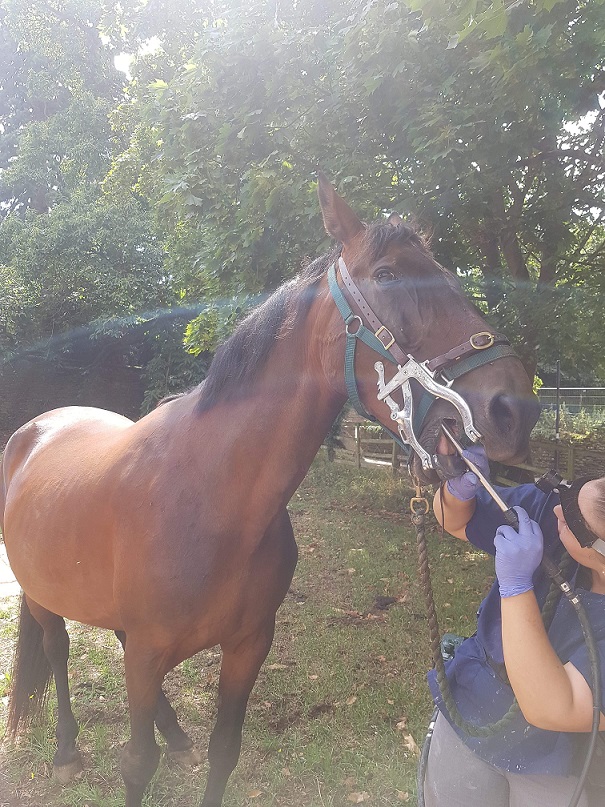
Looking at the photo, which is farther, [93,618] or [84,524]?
[93,618]

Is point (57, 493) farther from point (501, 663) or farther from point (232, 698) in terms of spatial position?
point (501, 663)

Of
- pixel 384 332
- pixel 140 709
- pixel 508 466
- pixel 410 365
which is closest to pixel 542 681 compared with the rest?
pixel 410 365

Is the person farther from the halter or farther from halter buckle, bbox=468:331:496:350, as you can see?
halter buckle, bbox=468:331:496:350

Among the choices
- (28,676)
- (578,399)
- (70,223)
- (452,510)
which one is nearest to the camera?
(452,510)

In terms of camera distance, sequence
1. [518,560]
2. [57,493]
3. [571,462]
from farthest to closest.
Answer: [571,462]
[57,493]
[518,560]

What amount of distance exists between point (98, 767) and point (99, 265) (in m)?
11.9

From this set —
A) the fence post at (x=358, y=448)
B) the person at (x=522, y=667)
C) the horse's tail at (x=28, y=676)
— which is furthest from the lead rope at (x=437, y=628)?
the fence post at (x=358, y=448)

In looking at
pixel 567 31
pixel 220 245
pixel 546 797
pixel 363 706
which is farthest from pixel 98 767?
pixel 567 31

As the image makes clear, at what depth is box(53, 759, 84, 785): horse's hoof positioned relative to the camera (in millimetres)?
2871

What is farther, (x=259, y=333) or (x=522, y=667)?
(x=259, y=333)

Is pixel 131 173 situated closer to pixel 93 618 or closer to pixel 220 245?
pixel 220 245

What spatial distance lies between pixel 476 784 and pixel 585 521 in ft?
2.86

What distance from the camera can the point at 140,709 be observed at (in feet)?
6.77

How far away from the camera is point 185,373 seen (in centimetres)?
1283
